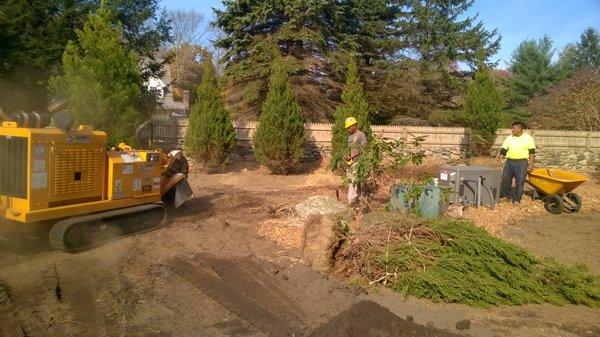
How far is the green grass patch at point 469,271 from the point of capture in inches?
215

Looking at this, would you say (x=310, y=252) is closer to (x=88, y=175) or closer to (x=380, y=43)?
(x=88, y=175)

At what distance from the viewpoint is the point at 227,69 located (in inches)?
883

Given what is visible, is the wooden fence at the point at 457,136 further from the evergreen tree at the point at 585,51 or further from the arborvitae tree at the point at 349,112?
the evergreen tree at the point at 585,51

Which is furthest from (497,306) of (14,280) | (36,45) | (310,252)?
(36,45)

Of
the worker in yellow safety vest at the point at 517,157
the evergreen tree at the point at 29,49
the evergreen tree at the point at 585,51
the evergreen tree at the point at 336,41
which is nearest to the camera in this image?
the worker in yellow safety vest at the point at 517,157

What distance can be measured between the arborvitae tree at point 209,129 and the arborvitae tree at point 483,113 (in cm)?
977

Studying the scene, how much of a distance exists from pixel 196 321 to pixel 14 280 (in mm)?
2451

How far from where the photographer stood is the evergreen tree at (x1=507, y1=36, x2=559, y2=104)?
3638 cm

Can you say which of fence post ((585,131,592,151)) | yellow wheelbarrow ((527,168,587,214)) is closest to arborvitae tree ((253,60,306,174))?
yellow wheelbarrow ((527,168,587,214))

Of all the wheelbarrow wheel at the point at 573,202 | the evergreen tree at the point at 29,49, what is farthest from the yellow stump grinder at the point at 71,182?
the evergreen tree at the point at 29,49

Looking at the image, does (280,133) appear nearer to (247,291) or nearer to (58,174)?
(58,174)

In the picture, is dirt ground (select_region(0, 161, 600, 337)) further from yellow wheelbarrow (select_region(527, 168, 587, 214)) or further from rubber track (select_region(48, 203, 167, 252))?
yellow wheelbarrow (select_region(527, 168, 587, 214))

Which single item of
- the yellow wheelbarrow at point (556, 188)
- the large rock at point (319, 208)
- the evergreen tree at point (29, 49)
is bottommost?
the large rock at point (319, 208)

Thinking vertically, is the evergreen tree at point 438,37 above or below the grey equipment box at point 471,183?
above
